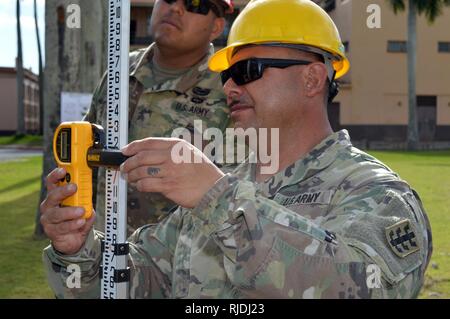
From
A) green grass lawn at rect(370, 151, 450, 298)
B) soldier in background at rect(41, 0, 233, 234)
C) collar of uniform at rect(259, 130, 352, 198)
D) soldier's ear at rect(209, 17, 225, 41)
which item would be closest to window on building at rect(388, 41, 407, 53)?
green grass lawn at rect(370, 151, 450, 298)

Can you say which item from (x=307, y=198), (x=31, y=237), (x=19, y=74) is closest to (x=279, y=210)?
(x=307, y=198)

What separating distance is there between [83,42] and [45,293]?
325 centimetres

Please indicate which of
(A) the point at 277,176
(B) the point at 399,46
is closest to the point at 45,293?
(A) the point at 277,176

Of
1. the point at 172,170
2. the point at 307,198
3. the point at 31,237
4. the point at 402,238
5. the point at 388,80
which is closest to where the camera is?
the point at 172,170

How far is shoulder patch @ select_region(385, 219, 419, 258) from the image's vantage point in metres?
1.80

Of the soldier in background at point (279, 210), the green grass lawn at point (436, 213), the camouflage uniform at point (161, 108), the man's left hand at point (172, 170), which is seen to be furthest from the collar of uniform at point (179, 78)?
the green grass lawn at point (436, 213)

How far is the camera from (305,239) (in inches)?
66.6

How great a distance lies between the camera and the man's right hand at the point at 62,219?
6.63 feet

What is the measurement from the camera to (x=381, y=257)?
5.80 ft

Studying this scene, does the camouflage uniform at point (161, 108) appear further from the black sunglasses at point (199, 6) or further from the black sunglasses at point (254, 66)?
the black sunglasses at point (254, 66)

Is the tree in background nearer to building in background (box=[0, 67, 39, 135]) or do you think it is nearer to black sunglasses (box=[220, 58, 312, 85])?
building in background (box=[0, 67, 39, 135])

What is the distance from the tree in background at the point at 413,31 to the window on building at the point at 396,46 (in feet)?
12.3

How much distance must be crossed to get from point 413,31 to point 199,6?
1326 inches

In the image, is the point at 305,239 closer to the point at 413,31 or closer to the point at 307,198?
the point at 307,198
